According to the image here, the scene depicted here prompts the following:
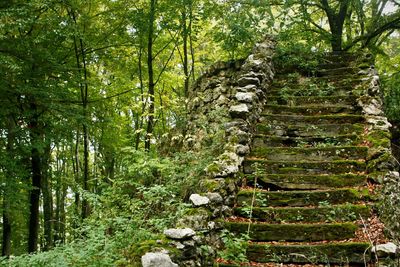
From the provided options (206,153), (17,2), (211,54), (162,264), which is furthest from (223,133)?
(211,54)

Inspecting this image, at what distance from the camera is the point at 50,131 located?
1252cm

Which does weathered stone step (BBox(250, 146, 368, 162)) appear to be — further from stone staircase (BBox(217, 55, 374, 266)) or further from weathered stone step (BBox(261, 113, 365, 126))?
weathered stone step (BBox(261, 113, 365, 126))

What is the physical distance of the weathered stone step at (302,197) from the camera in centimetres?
593

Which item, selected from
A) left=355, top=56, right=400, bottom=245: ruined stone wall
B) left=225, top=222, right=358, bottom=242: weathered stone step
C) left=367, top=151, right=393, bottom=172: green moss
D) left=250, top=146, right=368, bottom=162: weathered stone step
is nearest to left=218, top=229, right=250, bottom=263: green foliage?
left=225, top=222, right=358, bottom=242: weathered stone step

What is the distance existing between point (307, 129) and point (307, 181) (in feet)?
5.92

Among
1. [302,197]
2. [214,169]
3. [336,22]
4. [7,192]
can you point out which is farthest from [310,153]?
[336,22]

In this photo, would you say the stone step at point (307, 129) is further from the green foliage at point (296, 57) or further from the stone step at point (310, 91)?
the green foliage at point (296, 57)

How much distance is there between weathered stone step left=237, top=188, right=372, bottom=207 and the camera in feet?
19.4

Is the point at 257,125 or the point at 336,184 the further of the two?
the point at 257,125

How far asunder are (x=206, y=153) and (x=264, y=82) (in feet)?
9.83

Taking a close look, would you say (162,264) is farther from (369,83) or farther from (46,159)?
(46,159)

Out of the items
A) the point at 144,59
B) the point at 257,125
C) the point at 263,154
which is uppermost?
the point at 144,59

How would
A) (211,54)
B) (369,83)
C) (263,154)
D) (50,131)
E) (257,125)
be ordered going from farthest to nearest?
(211,54) → (50,131) → (369,83) → (257,125) → (263,154)

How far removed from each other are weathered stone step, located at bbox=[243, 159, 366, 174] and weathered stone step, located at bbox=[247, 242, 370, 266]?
1652 mm
